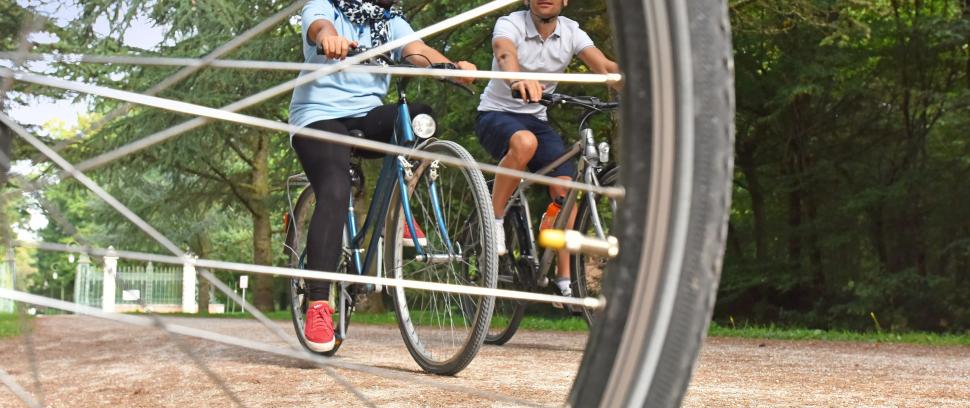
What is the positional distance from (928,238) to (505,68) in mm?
13602

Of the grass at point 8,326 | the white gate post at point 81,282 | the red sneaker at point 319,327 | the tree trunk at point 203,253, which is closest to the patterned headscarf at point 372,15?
the red sneaker at point 319,327

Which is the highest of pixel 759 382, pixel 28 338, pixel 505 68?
pixel 505 68

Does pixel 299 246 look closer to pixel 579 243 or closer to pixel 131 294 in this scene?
pixel 131 294

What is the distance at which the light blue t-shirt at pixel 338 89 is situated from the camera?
397cm

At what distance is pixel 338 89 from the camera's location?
4066 mm

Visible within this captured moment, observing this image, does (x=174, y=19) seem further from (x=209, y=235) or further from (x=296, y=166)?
(x=209, y=235)

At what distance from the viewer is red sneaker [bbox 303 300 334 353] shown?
3.74 meters

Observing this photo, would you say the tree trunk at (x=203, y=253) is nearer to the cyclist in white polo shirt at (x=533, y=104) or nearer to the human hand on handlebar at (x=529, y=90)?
the cyclist in white polo shirt at (x=533, y=104)

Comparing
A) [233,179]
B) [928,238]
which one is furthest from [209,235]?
[928,238]

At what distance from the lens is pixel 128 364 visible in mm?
5348

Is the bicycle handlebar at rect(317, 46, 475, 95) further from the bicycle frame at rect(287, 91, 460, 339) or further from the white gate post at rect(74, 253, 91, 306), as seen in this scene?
the white gate post at rect(74, 253, 91, 306)

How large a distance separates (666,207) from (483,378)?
3116 mm

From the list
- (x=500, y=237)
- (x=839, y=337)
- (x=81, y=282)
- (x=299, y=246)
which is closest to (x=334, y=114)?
(x=299, y=246)

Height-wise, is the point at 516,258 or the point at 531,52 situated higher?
the point at 531,52
